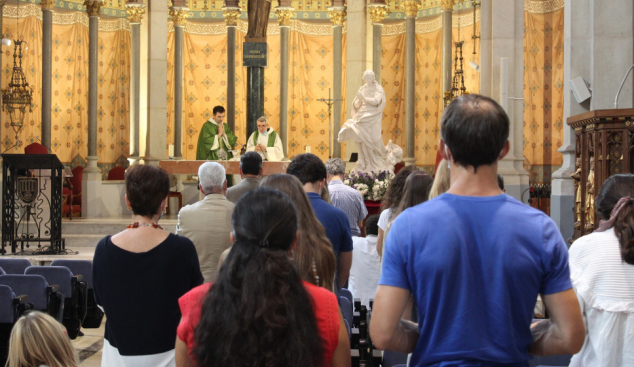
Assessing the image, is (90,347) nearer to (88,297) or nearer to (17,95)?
(88,297)

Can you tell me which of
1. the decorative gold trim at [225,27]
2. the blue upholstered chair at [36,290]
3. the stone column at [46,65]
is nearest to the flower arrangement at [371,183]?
the blue upholstered chair at [36,290]

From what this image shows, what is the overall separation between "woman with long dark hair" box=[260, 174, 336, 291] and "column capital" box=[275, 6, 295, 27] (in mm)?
14816

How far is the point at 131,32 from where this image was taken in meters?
16.6

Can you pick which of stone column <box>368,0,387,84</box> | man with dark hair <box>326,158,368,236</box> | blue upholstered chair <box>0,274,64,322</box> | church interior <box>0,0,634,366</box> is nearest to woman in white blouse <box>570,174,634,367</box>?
man with dark hair <box>326,158,368,236</box>

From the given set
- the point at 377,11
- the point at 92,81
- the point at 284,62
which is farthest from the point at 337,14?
the point at 92,81

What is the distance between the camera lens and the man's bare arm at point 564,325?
1800 mm

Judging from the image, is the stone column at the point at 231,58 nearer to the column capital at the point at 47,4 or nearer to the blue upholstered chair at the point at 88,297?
the column capital at the point at 47,4

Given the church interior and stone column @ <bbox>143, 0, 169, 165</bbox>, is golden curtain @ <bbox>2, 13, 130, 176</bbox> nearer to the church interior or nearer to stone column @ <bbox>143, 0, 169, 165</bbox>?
the church interior

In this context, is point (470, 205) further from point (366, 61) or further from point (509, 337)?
point (366, 61)

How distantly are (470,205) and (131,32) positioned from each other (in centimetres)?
1595

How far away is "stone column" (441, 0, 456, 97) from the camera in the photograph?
53.8 ft

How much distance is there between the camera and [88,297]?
6289 mm

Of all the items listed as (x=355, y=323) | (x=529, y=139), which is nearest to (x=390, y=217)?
(x=355, y=323)

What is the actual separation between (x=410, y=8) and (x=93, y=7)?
7.40 m
